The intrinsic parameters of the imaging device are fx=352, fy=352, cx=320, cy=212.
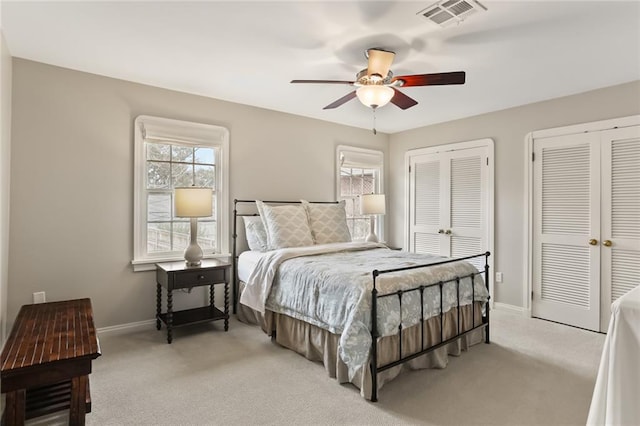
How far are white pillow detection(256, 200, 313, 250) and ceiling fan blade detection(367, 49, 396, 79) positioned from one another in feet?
5.85

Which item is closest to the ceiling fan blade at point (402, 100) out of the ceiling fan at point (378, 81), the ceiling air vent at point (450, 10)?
the ceiling fan at point (378, 81)

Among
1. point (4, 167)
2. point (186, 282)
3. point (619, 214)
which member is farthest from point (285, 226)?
point (619, 214)

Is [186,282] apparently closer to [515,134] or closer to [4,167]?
[4,167]

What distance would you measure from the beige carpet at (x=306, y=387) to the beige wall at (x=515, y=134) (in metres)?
1.12

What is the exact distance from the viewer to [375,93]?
8.46ft

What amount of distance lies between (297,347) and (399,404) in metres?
1.01

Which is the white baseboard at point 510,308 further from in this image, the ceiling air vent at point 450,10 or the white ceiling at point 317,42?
the ceiling air vent at point 450,10

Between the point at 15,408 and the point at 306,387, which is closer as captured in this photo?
the point at 15,408

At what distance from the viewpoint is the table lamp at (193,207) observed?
3305mm

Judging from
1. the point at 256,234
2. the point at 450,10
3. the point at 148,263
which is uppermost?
the point at 450,10

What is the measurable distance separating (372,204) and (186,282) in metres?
2.58

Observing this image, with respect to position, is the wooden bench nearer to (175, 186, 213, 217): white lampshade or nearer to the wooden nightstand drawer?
the wooden nightstand drawer

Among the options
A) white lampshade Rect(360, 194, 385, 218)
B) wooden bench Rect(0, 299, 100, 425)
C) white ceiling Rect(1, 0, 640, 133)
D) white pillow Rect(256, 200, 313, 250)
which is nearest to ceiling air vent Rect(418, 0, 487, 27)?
white ceiling Rect(1, 0, 640, 133)

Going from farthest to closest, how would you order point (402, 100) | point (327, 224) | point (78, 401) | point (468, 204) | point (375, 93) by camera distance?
point (468, 204)
point (327, 224)
point (402, 100)
point (375, 93)
point (78, 401)
